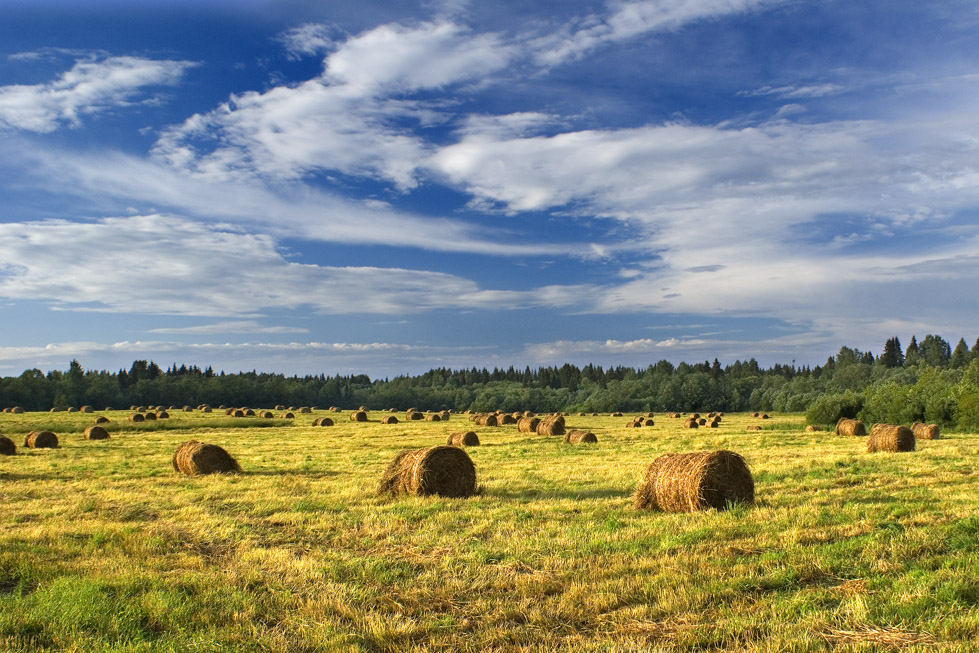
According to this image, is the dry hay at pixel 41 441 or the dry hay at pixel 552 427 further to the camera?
the dry hay at pixel 552 427

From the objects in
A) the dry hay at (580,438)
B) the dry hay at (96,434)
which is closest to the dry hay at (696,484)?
the dry hay at (580,438)

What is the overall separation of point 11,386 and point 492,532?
110 meters

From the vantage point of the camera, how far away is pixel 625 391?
122 metres

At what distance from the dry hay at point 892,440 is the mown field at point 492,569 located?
32.6ft

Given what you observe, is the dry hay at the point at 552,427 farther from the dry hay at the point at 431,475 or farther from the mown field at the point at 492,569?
the dry hay at the point at 431,475

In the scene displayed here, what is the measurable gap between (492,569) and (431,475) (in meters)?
6.65

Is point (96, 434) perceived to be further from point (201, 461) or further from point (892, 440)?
point (892, 440)

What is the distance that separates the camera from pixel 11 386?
94.7 meters

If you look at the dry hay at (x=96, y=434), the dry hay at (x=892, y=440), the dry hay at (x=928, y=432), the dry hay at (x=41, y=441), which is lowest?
the dry hay at (x=96, y=434)

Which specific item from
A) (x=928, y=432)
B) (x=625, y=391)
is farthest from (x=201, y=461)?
(x=625, y=391)

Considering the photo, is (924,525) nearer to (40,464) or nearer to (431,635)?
(431,635)

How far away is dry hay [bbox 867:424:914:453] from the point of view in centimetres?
2494

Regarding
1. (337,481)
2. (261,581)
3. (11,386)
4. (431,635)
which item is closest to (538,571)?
(431,635)

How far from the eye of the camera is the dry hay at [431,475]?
14.5 m
